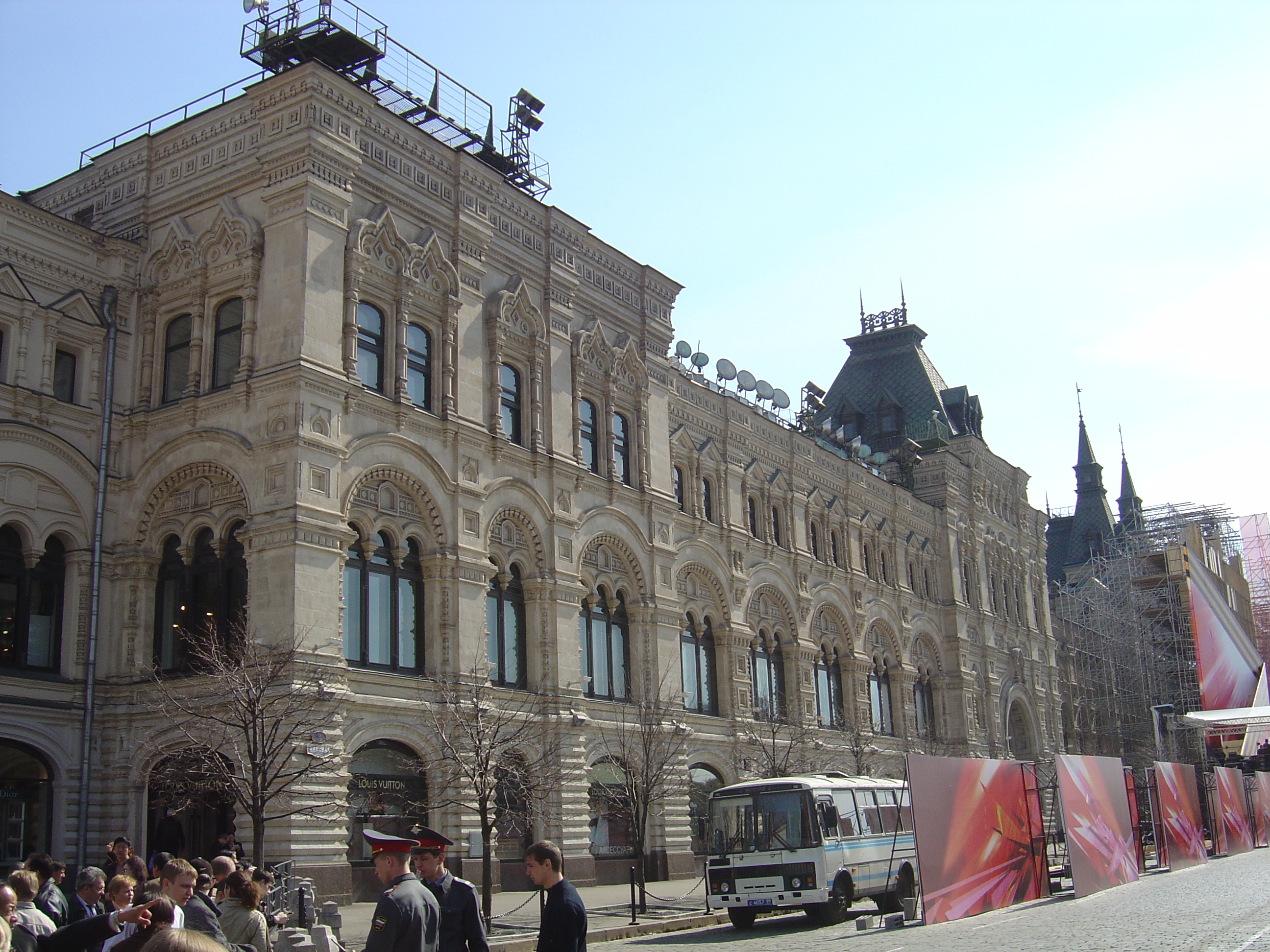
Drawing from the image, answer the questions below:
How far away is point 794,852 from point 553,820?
8186mm

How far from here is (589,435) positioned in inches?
1403

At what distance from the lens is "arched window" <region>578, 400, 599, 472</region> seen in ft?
115

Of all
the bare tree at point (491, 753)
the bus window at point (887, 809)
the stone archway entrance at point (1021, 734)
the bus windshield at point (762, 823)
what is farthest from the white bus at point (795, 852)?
the stone archway entrance at point (1021, 734)

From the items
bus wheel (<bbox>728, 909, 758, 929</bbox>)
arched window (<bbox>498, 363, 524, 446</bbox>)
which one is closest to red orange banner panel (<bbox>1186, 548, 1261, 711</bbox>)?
arched window (<bbox>498, 363, 524, 446</bbox>)

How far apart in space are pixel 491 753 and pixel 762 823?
5.59 metres

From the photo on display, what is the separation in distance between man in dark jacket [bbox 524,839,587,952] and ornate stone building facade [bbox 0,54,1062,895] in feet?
53.9

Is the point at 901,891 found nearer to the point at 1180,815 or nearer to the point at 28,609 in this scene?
the point at 1180,815

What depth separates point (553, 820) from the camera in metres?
30.2

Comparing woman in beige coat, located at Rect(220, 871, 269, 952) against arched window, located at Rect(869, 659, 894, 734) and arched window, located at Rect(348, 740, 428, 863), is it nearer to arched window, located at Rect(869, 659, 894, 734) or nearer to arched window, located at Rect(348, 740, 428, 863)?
arched window, located at Rect(348, 740, 428, 863)

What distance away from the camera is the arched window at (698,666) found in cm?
3862

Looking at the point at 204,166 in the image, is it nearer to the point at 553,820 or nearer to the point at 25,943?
the point at 553,820

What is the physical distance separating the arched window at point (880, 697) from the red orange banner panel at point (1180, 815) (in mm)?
14341

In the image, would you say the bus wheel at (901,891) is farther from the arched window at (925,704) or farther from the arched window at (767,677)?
the arched window at (925,704)

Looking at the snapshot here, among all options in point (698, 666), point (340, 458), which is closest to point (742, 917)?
point (340, 458)
